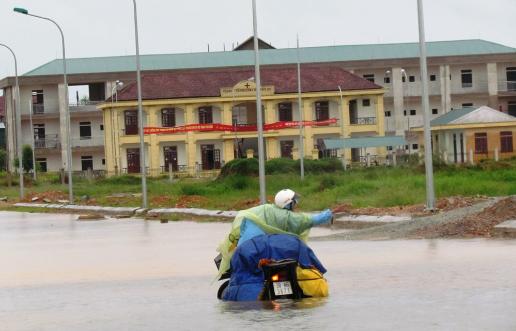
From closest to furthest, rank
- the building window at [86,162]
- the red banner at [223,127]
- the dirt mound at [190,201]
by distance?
1. the dirt mound at [190,201]
2. the red banner at [223,127]
3. the building window at [86,162]

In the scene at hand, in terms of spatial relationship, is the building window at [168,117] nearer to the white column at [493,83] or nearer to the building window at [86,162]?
the building window at [86,162]

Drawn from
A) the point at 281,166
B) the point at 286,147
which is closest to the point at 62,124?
the point at 286,147

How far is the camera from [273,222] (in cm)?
1400

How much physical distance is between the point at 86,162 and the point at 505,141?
36464mm

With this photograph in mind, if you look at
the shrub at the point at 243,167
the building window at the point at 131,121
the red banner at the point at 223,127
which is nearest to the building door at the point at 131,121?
the building window at the point at 131,121

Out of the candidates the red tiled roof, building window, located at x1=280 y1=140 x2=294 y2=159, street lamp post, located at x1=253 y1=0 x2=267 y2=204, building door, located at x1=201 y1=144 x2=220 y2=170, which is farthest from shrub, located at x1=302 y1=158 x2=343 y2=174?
street lamp post, located at x1=253 y1=0 x2=267 y2=204

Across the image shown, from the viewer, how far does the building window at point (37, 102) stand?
9888 centimetres

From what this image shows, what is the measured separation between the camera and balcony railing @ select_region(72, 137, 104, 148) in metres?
98.4

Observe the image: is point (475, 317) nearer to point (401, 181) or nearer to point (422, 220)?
point (422, 220)

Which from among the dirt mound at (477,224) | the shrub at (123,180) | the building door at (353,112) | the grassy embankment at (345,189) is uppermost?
the building door at (353,112)

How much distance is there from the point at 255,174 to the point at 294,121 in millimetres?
18530

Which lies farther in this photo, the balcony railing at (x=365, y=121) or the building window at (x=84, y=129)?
the building window at (x=84, y=129)

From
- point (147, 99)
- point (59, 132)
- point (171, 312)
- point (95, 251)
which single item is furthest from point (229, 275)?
point (59, 132)

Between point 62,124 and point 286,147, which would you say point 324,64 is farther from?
point 62,124
